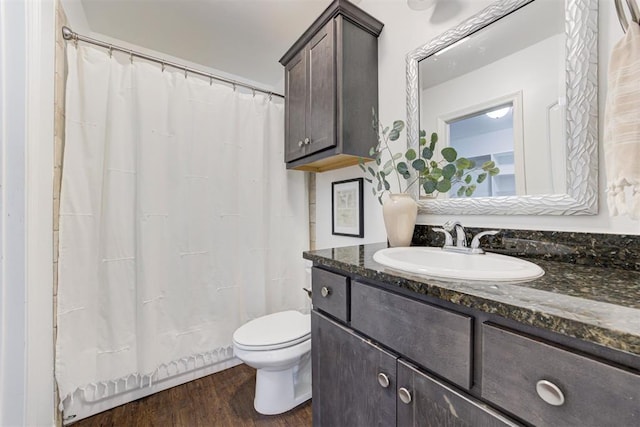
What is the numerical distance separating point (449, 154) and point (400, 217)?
0.34 metres

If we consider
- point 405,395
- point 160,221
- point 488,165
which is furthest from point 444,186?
point 160,221

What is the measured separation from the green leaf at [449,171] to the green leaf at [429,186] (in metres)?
0.06

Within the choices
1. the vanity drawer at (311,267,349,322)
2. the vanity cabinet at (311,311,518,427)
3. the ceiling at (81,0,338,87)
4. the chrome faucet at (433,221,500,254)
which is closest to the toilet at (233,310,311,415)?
the vanity cabinet at (311,311,518,427)

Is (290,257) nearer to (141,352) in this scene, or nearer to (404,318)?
(141,352)

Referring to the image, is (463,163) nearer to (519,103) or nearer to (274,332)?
(519,103)

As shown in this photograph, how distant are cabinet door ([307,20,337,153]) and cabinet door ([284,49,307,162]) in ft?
0.23

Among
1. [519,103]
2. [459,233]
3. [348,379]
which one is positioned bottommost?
[348,379]

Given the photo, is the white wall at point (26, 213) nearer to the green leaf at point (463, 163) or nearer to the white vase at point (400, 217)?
the white vase at point (400, 217)

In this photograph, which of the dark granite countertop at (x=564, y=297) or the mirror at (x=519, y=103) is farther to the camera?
the mirror at (x=519, y=103)

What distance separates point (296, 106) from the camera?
1.65 meters

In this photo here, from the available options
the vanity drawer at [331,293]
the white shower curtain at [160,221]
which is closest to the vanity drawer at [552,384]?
the vanity drawer at [331,293]

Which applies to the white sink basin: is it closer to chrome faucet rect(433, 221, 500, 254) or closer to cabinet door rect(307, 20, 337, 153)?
chrome faucet rect(433, 221, 500, 254)

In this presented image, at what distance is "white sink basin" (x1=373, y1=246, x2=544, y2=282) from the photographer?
63 cm

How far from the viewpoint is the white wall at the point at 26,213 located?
853 mm
